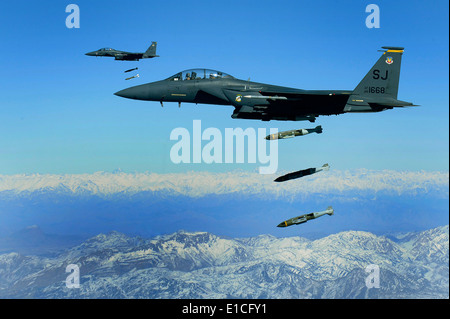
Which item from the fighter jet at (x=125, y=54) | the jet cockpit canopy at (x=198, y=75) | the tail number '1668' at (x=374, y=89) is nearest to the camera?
the jet cockpit canopy at (x=198, y=75)

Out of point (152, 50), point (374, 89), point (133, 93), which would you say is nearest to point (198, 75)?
point (133, 93)

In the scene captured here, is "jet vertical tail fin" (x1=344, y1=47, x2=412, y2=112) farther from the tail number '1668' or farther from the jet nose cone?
the jet nose cone

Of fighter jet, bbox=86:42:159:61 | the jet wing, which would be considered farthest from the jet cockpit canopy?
fighter jet, bbox=86:42:159:61

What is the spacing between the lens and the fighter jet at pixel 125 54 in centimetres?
6388

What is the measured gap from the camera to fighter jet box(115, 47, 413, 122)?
106ft

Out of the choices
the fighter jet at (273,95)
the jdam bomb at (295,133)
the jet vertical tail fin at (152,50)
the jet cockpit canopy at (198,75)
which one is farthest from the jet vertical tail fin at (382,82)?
the jet vertical tail fin at (152,50)

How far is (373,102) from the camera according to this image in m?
33.2

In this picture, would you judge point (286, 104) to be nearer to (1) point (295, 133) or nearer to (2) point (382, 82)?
(1) point (295, 133)

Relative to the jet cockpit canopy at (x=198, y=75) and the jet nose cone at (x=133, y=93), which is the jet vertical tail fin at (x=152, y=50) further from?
the jet nose cone at (x=133, y=93)

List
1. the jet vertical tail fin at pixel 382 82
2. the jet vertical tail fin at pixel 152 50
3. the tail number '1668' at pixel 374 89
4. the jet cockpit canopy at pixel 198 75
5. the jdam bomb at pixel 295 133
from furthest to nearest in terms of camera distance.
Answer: the jet vertical tail fin at pixel 152 50 → the jdam bomb at pixel 295 133 → the tail number '1668' at pixel 374 89 → the jet cockpit canopy at pixel 198 75 → the jet vertical tail fin at pixel 382 82

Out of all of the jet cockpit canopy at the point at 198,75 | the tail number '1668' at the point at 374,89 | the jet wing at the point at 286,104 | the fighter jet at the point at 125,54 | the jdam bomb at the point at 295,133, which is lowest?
the jdam bomb at the point at 295,133

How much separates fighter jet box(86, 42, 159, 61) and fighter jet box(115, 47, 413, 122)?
33.0 m

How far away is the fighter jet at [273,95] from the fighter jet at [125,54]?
1297 inches

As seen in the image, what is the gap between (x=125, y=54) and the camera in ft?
211
